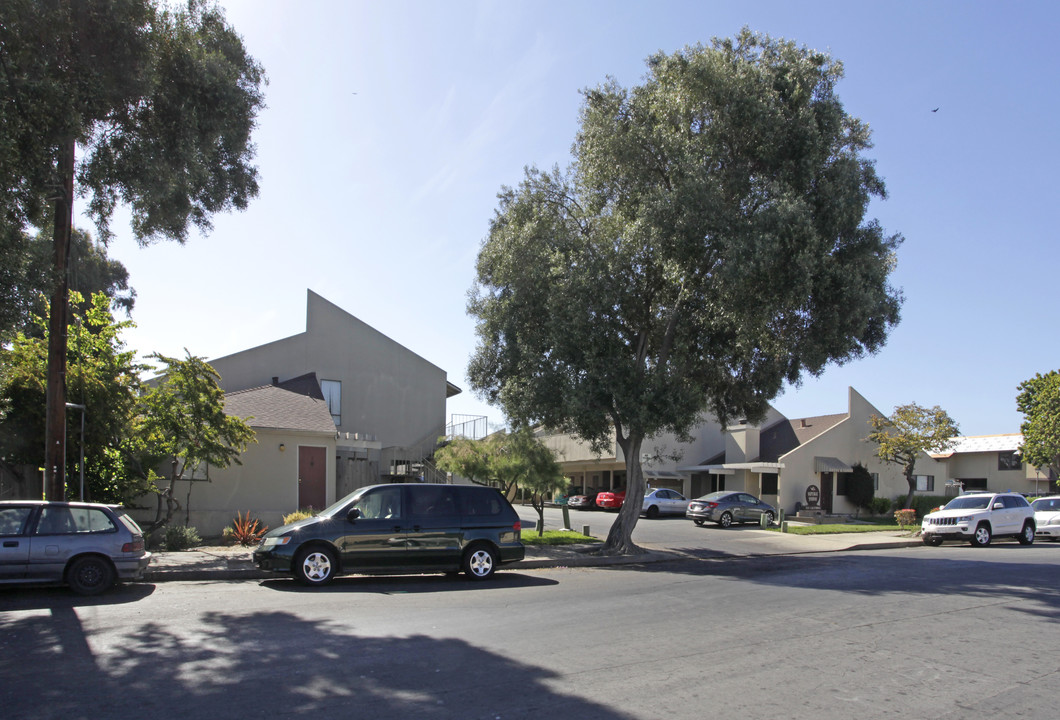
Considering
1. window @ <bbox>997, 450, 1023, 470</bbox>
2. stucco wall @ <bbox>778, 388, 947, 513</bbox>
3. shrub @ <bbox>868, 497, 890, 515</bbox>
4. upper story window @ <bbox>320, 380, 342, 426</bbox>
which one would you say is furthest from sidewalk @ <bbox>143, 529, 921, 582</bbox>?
window @ <bbox>997, 450, 1023, 470</bbox>

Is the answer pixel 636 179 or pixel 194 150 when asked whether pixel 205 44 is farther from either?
pixel 636 179

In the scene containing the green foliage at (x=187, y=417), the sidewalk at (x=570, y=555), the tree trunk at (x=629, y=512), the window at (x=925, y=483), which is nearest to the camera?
the sidewalk at (x=570, y=555)

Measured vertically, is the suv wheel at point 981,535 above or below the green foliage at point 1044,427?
below

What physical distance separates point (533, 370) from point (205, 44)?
31.7 ft

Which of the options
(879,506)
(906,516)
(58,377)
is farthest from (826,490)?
(58,377)

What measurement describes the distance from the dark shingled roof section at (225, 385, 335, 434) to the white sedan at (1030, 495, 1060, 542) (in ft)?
76.8

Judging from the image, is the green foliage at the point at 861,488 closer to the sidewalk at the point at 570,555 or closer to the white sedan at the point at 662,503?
the white sedan at the point at 662,503

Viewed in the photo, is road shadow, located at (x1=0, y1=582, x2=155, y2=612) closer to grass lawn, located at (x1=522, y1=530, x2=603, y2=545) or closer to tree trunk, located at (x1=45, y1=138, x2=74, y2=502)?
tree trunk, located at (x1=45, y1=138, x2=74, y2=502)

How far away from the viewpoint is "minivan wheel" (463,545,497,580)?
1306cm

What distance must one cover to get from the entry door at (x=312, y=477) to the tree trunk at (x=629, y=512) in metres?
8.39

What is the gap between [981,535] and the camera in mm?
22250

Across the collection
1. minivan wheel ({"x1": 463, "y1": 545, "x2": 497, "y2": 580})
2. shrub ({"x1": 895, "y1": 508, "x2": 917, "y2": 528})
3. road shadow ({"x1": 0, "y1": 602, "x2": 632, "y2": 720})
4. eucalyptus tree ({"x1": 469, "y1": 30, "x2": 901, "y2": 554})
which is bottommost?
shrub ({"x1": 895, "y1": 508, "x2": 917, "y2": 528})

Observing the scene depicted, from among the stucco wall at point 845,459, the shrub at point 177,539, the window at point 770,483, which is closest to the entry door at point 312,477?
the shrub at point 177,539

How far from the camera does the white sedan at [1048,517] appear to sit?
24.7 meters
